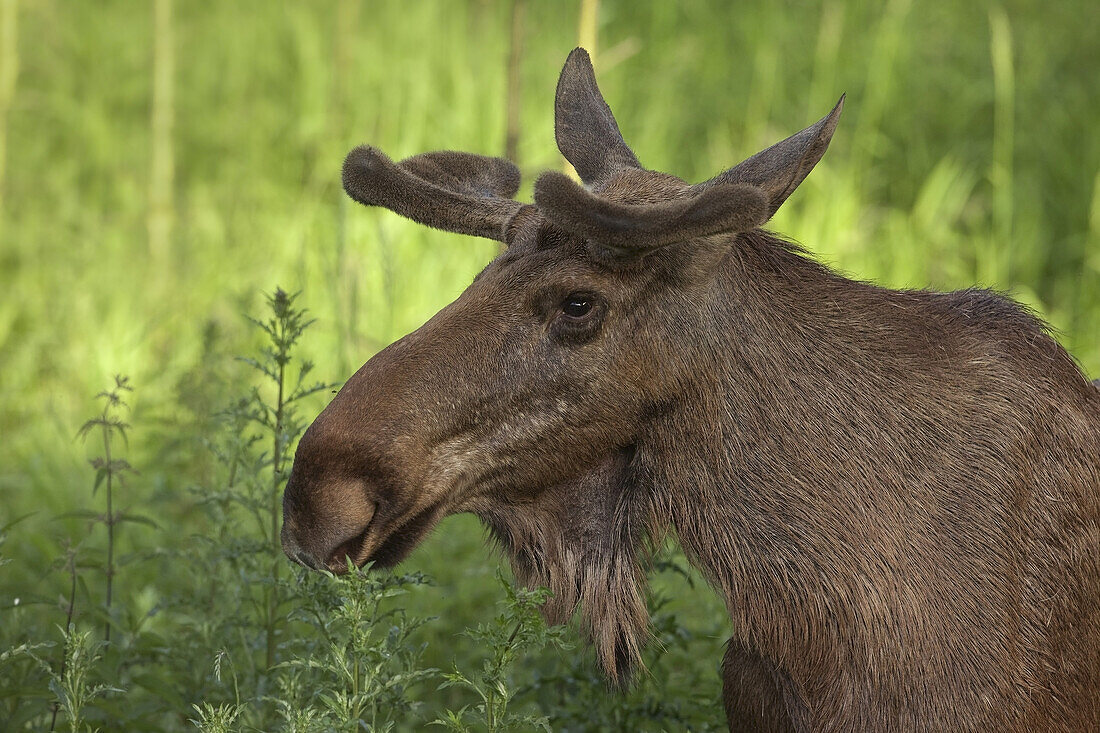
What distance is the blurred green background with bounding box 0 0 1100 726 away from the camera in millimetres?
5898

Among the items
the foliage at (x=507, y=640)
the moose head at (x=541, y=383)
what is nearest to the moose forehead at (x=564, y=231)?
the moose head at (x=541, y=383)

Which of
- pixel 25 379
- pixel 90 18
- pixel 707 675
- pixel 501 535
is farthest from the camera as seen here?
pixel 90 18

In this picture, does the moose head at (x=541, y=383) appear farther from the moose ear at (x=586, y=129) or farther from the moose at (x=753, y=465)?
the moose ear at (x=586, y=129)

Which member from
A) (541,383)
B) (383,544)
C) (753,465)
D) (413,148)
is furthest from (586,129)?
(413,148)

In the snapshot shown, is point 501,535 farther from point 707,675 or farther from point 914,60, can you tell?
point 914,60

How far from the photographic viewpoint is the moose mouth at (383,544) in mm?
2234

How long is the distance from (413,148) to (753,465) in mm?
4778

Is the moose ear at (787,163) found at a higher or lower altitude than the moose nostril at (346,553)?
higher

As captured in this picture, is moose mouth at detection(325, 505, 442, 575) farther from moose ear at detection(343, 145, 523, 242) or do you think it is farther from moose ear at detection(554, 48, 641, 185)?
moose ear at detection(554, 48, 641, 185)

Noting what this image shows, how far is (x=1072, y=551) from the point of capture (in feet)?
8.03

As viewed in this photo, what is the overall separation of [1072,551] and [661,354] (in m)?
0.90

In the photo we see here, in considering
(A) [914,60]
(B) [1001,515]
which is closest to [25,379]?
(B) [1001,515]

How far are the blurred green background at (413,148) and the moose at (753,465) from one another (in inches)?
105

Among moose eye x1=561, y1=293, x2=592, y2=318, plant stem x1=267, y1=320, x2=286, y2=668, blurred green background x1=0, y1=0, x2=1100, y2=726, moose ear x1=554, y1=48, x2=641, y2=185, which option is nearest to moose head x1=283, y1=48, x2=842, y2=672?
moose eye x1=561, y1=293, x2=592, y2=318
